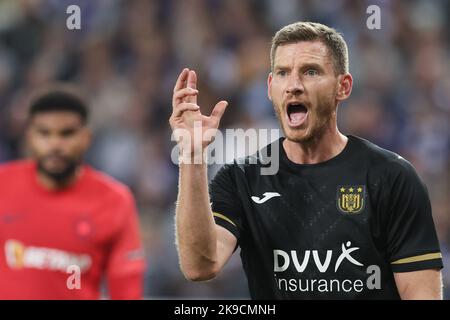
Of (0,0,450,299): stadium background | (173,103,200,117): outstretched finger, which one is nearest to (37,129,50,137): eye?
(0,0,450,299): stadium background

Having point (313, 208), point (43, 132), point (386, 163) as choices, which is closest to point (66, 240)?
point (43, 132)

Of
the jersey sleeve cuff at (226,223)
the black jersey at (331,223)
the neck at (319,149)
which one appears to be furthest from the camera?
the neck at (319,149)

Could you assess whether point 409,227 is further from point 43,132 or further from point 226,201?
point 43,132

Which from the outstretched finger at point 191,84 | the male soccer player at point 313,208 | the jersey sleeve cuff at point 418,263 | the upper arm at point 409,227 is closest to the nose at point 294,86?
the male soccer player at point 313,208

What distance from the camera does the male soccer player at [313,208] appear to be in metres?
3.73

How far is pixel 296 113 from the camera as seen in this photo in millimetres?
4000

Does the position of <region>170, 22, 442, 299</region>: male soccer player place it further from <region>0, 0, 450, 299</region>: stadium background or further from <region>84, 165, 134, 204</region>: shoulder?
<region>0, 0, 450, 299</region>: stadium background

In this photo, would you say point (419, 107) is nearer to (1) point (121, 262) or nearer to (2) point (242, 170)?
(1) point (121, 262)

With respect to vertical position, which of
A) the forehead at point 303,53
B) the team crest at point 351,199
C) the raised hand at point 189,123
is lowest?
the team crest at point 351,199

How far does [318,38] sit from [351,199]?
697 mm

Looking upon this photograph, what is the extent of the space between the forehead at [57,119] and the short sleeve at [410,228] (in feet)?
10.9

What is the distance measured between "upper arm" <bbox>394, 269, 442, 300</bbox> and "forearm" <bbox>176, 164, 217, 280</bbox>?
29.4 inches

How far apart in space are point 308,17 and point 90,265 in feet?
14.7

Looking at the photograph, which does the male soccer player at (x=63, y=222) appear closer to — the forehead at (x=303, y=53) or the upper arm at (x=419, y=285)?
the forehead at (x=303, y=53)
